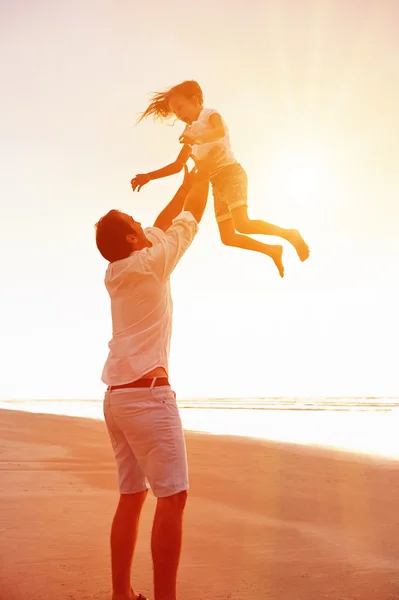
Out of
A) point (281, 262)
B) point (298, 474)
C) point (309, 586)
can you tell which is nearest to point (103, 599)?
point (309, 586)

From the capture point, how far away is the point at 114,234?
330 cm

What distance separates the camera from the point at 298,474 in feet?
26.3

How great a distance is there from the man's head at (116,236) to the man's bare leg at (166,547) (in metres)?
1.29

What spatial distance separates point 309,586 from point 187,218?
7.79 feet

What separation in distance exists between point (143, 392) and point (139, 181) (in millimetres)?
1662

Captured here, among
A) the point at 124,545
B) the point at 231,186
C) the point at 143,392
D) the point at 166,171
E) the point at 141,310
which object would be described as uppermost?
the point at 166,171

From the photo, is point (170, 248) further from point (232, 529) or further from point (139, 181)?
point (232, 529)

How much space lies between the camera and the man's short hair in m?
3.29

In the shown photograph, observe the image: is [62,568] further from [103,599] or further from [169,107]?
[169,107]

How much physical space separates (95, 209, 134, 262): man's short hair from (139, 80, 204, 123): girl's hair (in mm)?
1440

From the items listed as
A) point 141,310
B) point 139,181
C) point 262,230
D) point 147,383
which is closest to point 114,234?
point 141,310

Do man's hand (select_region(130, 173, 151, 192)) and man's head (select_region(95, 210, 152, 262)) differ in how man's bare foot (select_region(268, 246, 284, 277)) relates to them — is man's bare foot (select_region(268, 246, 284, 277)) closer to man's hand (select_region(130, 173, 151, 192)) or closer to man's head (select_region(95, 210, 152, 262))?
man's hand (select_region(130, 173, 151, 192))

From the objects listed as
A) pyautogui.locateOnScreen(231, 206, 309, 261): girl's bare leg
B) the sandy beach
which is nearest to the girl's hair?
pyautogui.locateOnScreen(231, 206, 309, 261): girl's bare leg

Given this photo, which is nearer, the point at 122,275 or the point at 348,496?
the point at 122,275
